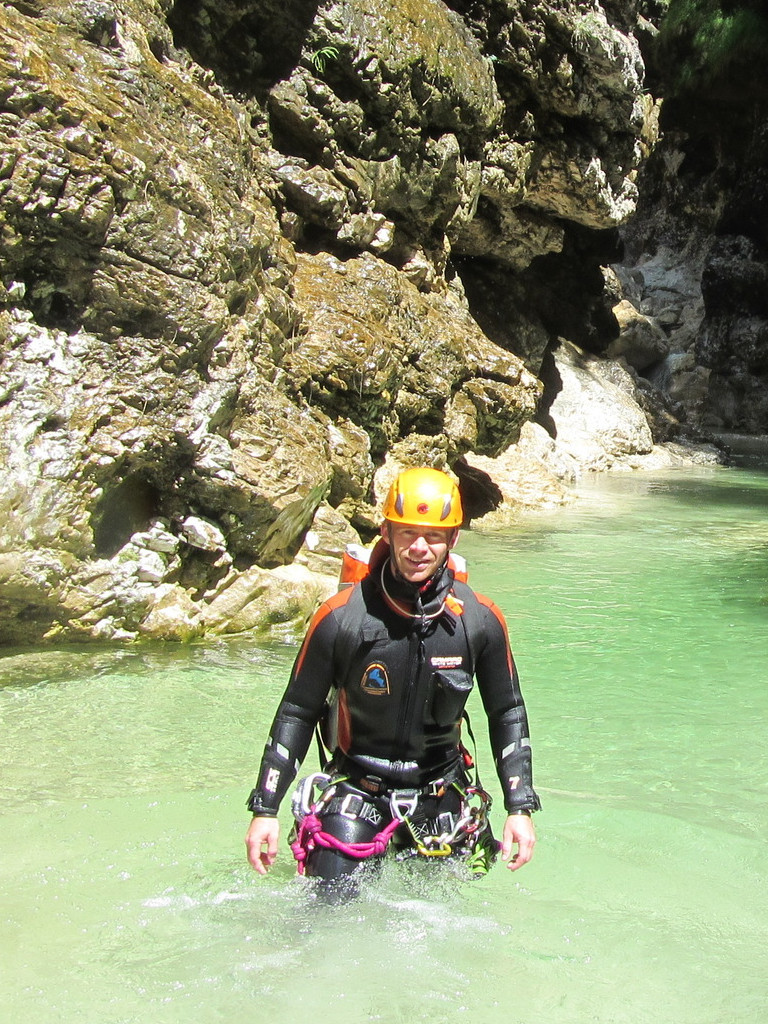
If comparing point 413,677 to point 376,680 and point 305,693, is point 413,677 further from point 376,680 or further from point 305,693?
point 305,693

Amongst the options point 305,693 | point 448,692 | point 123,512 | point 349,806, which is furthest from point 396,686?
point 123,512

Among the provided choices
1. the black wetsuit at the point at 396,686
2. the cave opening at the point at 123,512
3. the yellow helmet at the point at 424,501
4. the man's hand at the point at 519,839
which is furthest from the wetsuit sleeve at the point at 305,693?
the cave opening at the point at 123,512

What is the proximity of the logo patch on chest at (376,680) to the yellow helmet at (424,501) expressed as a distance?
488mm

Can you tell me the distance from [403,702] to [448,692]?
0.15 m

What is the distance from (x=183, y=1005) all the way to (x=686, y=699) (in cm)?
382

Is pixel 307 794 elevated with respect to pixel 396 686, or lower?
lower

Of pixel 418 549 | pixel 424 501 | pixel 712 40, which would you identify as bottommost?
pixel 418 549

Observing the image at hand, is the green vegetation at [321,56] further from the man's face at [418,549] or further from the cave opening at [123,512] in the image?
the man's face at [418,549]

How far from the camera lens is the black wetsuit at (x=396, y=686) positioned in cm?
Answer: 299

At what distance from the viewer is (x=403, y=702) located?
302cm

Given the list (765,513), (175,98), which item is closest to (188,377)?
(175,98)

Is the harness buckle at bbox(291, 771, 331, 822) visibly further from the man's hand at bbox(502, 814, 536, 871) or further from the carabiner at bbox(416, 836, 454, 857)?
the man's hand at bbox(502, 814, 536, 871)

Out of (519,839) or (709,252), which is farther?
(709,252)

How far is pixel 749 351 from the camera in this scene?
30.7 metres
